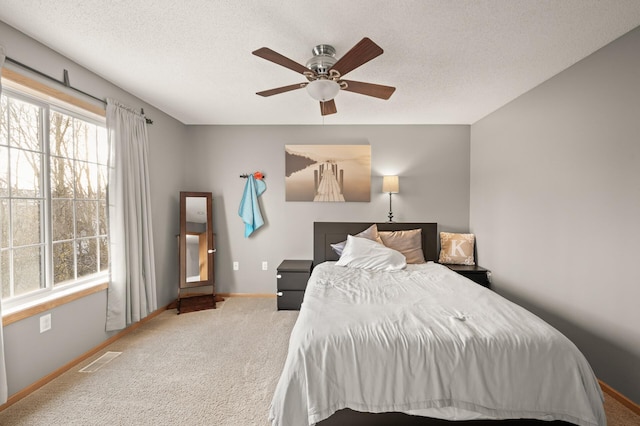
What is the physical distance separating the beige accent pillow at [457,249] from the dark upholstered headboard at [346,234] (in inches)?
4.3

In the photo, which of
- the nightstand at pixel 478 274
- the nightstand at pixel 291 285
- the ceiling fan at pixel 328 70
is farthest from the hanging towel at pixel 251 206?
the nightstand at pixel 478 274

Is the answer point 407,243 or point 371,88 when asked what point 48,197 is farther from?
point 407,243

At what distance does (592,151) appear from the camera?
2107 millimetres

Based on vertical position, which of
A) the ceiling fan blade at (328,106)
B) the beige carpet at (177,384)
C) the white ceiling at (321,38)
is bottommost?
the beige carpet at (177,384)

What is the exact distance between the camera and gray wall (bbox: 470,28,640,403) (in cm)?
186

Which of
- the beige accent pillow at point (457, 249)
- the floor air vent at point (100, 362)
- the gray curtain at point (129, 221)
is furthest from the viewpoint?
the beige accent pillow at point (457, 249)

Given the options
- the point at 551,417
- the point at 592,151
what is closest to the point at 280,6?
the point at 592,151

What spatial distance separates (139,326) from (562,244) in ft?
14.0

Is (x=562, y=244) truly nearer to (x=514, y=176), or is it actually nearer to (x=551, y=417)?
(x=514, y=176)

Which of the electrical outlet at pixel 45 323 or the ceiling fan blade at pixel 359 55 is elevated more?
the ceiling fan blade at pixel 359 55

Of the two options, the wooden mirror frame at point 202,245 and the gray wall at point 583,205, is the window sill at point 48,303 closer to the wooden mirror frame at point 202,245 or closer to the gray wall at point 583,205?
the wooden mirror frame at point 202,245

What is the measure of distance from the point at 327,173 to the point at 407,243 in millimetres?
1460

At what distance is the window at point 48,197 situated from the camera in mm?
1931

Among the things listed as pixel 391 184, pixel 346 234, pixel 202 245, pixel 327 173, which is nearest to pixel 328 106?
pixel 327 173
